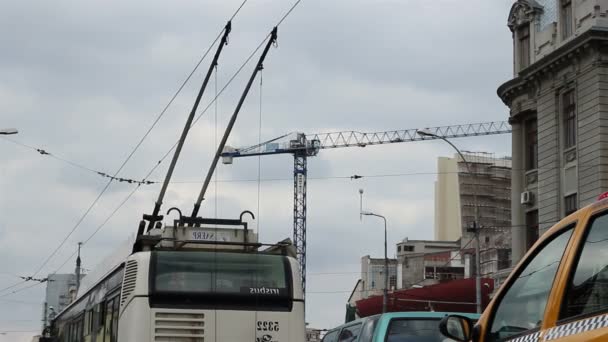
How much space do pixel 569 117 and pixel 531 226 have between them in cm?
581

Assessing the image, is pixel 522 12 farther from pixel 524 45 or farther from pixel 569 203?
pixel 569 203

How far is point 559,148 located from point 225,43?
25.2 m

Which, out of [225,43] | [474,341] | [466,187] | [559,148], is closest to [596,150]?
[559,148]

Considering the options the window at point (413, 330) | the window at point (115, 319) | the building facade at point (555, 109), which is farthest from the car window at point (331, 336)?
the building facade at point (555, 109)

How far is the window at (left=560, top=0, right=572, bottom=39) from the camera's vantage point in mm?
40062

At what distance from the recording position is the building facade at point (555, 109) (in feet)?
122

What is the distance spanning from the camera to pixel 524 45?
4441cm

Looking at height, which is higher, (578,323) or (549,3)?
(549,3)

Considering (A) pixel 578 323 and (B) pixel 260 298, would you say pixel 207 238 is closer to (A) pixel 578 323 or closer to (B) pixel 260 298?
(B) pixel 260 298

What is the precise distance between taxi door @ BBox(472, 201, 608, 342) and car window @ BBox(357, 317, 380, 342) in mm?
6182

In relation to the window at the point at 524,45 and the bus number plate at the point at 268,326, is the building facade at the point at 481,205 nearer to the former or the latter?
the window at the point at 524,45

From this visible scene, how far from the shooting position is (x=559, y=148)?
3978 cm

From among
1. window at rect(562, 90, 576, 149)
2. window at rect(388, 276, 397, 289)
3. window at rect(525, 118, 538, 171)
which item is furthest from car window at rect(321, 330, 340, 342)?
window at rect(388, 276, 397, 289)

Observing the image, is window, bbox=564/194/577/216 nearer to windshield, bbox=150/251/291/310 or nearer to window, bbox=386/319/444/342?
Answer: windshield, bbox=150/251/291/310
